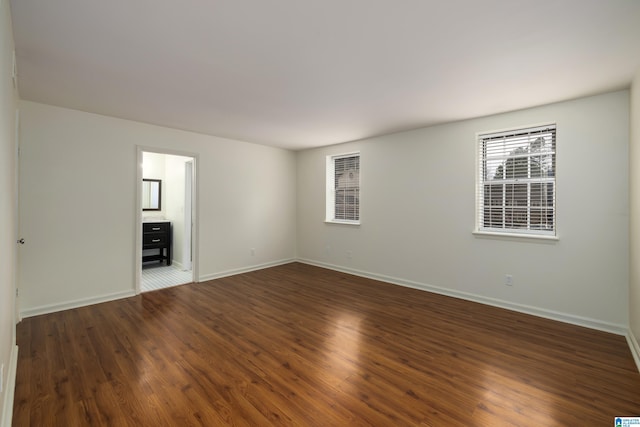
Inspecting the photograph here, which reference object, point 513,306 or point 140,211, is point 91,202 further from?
point 513,306

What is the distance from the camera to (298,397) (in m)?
2.00

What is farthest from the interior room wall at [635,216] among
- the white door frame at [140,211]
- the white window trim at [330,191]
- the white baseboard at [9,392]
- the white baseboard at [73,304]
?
the white baseboard at [73,304]

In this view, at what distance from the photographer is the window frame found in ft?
11.3

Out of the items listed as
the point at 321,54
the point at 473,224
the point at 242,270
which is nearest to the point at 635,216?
the point at 473,224

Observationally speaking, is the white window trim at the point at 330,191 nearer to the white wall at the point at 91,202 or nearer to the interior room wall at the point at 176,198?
the white wall at the point at 91,202

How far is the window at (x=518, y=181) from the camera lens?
3451mm

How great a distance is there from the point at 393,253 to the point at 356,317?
173 cm

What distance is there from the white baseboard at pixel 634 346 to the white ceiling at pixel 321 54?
239cm

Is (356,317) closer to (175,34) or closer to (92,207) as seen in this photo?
(175,34)

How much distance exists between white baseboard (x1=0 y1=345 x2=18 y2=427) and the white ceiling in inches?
93.6

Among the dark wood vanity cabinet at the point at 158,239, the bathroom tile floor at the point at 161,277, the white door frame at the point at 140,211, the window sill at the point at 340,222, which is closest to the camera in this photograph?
the white door frame at the point at 140,211

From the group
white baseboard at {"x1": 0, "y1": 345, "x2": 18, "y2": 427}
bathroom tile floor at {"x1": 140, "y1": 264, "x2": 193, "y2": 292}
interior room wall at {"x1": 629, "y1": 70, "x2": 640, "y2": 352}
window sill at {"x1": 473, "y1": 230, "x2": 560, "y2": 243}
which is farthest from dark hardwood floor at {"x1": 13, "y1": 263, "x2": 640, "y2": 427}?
window sill at {"x1": 473, "y1": 230, "x2": 560, "y2": 243}

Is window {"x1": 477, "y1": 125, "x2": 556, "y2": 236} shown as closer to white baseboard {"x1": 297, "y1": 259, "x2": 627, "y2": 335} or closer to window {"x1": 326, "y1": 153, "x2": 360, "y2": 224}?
white baseboard {"x1": 297, "y1": 259, "x2": 627, "y2": 335}

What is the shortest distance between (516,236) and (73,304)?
558 centimetres
